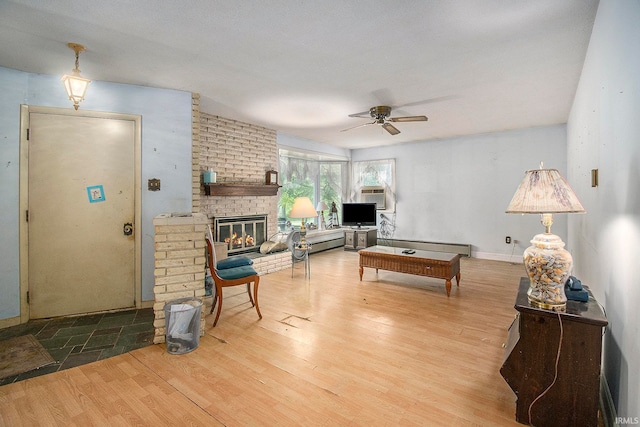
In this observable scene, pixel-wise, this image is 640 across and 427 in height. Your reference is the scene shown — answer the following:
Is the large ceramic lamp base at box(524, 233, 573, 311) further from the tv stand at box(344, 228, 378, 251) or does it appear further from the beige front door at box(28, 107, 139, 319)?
the tv stand at box(344, 228, 378, 251)

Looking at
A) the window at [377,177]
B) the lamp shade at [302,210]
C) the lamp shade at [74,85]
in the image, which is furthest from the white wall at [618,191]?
the window at [377,177]

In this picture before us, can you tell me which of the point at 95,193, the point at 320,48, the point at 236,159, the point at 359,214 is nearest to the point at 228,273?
the point at 95,193

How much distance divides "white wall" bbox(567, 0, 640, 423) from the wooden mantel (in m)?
4.30

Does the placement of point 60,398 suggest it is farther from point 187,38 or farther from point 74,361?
point 187,38

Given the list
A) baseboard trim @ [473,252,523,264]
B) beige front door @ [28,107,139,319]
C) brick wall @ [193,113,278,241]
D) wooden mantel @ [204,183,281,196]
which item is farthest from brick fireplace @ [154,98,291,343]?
baseboard trim @ [473,252,523,264]

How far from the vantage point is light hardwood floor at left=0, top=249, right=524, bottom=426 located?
71.1 inches

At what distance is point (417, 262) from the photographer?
4129 mm

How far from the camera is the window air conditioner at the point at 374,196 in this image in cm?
756

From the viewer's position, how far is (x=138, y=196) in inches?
139

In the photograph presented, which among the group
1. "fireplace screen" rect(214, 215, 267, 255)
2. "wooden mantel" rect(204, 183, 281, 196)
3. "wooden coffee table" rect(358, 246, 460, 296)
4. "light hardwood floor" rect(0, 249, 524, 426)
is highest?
"wooden mantel" rect(204, 183, 281, 196)

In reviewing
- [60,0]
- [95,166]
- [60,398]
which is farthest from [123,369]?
[60,0]

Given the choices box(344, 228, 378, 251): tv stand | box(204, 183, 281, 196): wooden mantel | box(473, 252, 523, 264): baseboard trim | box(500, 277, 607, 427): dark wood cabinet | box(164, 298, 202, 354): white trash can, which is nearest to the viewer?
box(500, 277, 607, 427): dark wood cabinet

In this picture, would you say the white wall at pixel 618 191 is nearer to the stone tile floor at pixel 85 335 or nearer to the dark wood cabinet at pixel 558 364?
the dark wood cabinet at pixel 558 364

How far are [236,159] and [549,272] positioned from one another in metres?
4.54
